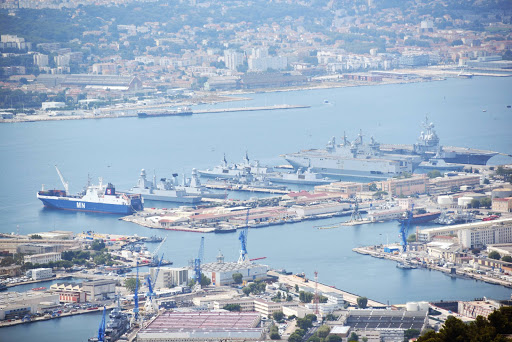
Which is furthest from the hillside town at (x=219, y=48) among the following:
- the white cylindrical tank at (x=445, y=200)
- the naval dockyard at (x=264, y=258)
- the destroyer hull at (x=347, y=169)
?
the white cylindrical tank at (x=445, y=200)

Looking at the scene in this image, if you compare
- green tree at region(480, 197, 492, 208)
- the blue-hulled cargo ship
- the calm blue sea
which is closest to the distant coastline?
the calm blue sea

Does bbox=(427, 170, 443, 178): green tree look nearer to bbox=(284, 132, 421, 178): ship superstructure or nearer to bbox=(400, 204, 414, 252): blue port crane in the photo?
bbox=(284, 132, 421, 178): ship superstructure

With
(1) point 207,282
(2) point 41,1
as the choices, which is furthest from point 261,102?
(1) point 207,282

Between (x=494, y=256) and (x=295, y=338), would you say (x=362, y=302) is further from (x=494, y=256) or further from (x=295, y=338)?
(x=494, y=256)

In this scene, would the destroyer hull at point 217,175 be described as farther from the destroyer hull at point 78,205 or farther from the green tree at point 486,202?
the green tree at point 486,202

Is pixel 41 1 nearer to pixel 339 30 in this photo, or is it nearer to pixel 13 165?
pixel 339 30

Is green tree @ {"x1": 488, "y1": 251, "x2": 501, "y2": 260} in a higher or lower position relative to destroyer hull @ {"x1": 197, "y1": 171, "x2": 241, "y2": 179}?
higher

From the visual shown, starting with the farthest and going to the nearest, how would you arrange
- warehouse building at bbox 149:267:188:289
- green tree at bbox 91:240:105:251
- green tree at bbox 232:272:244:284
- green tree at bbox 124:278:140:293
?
green tree at bbox 91:240:105:251 < green tree at bbox 232:272:244:284 < warehouse building at bbox 149:267:188:289 < green tree at bbox 124:278:140:293
